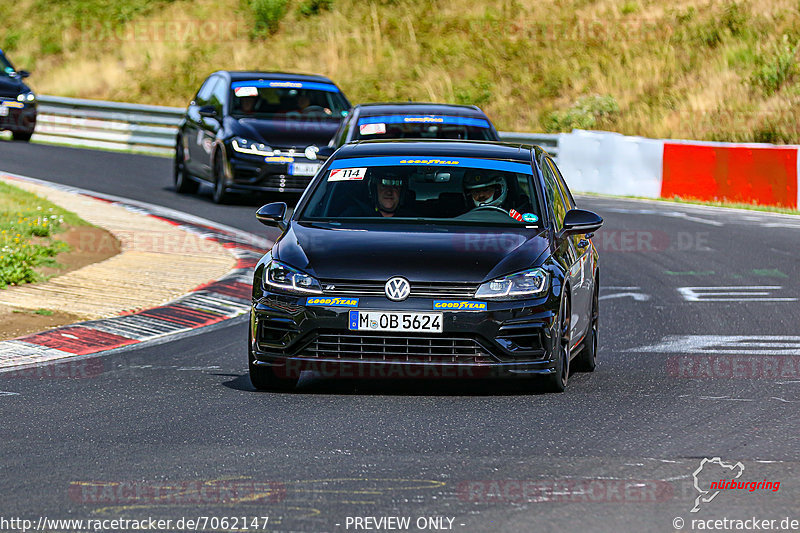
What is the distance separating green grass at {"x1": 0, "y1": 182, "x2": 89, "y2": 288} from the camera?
13070 millimetres

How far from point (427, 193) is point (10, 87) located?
22.1 metres

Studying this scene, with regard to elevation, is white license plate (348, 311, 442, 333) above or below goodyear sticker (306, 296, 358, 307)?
below

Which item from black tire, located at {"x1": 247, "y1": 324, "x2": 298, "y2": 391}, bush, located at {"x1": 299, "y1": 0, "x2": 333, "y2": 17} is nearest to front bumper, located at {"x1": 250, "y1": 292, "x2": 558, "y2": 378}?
black tire, located at {"x1": 247, "y1": 324, "x2": 298, "y2": 391}

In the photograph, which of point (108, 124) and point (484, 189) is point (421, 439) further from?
point (108, 124)

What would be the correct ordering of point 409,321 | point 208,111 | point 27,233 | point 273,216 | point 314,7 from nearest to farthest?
1. point 409,321
2. point 273,216
3. point 27,233
4. point 208,111
5. point 314,7

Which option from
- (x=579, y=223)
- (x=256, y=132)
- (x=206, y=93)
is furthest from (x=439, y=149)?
(x=206, y=93)

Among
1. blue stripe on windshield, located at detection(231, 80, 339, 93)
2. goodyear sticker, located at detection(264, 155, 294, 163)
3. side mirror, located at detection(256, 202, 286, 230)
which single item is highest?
blue stripe on windshield, located at detection(231, 80, 339, 93)

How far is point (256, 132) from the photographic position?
66.1 feet

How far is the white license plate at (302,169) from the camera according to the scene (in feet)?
65.3

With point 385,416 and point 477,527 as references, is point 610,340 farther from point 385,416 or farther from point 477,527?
point 477,527

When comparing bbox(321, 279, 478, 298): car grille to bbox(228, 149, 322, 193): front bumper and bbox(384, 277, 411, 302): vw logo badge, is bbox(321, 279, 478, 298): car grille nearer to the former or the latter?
bbox(384, 277, 411, 302): vw logo badge

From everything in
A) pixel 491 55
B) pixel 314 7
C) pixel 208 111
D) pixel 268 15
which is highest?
pixel 314 7

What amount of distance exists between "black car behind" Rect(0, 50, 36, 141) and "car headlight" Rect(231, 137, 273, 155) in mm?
11468

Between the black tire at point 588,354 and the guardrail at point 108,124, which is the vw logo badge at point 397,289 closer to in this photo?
the black tire at point 588,354
